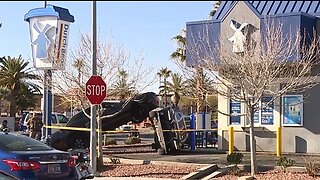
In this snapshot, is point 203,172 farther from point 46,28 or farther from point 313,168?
point 46,28

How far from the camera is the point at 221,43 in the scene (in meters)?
17.8

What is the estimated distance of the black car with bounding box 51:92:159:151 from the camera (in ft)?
73.4

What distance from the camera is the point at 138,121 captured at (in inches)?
897

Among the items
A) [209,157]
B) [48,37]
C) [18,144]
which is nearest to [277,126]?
[209,157]

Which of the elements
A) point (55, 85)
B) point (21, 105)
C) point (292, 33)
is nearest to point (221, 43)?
point (292, 33)

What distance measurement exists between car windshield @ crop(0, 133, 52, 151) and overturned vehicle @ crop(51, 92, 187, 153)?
332 inches

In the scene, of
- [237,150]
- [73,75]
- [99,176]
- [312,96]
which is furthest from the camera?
[237,150]

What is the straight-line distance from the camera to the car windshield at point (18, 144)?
11.9 meters

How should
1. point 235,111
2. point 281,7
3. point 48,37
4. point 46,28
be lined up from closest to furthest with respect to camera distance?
1. point 281,7
2. point 48,37
3. point 46,28
4. point 235,111

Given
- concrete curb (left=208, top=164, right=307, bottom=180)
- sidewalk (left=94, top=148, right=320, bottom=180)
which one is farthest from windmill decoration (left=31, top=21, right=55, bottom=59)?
concrete curb (left=208, top=164, right=307, bottom=180)

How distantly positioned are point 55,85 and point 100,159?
3.41 metres

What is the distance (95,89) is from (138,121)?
22.4 feet

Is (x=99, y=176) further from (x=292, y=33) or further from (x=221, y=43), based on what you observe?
(x=292, y=33)

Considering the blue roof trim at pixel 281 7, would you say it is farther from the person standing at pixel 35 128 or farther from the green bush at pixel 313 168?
the person standing at pixel 35 128
